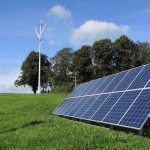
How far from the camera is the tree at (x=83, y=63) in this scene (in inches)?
3768

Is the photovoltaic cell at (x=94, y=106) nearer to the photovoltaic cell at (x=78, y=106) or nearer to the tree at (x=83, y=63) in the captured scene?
the photovoltaic cell at (x=78, y=106)

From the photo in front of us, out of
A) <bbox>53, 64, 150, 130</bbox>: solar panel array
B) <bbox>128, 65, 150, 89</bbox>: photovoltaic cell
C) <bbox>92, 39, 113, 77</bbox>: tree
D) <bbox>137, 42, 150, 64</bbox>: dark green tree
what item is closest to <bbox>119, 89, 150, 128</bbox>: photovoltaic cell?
<bbox>53, 64, 150, 130</bbox>: solar panel array

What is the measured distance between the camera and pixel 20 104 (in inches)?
2222

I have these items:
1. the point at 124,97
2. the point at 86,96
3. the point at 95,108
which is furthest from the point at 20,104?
the point at 124,97

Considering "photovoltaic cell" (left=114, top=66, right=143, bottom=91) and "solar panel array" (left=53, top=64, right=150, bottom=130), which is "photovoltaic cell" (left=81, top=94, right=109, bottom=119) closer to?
"solar panel array" (left=53, top=64, right=150, bottom=130)

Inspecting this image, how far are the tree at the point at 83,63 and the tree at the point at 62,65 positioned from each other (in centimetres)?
747

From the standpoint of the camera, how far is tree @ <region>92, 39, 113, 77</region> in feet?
311

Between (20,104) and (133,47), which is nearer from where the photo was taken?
(20,104)

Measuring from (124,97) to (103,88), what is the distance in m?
6.56

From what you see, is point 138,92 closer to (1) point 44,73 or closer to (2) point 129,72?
(2) point 129,72

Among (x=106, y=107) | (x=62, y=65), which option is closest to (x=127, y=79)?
(x=106, y=107)

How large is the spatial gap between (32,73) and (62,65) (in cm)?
842

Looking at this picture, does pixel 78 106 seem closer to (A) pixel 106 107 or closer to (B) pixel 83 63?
(A) pixel 106 107

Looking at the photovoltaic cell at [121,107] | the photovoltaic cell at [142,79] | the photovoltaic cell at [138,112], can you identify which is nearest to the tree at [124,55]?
the photovoltaic cell at [142,79]
